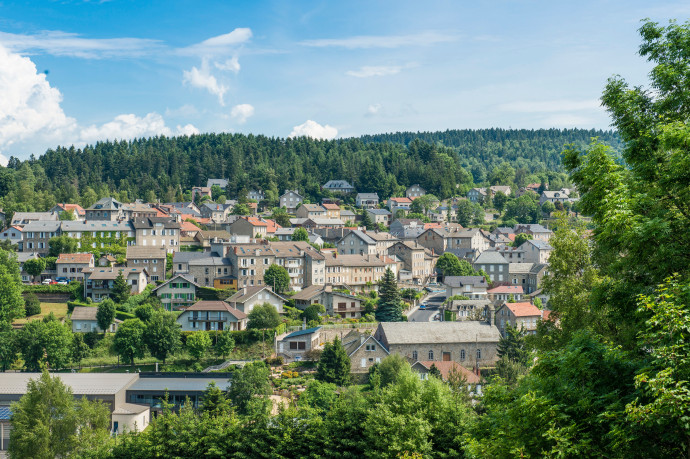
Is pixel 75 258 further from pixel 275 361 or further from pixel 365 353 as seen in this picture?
pixel 365 353

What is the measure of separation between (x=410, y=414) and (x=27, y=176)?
101020 mm

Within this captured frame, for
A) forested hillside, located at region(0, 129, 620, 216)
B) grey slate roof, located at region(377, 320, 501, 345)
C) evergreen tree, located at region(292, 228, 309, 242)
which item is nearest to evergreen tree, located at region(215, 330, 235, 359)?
grey slate roof, located at region(377, 320, 501, 345)

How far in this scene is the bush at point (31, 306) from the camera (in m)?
49.6

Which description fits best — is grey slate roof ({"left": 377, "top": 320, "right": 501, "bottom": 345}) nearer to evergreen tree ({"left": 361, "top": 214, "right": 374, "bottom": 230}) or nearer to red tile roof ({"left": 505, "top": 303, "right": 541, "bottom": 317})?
red tile roof ({"left": 505, "top": 303, "right": 541, "bottom": 317})

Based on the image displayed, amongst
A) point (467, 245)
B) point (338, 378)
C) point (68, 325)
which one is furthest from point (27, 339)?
point (467, 245)

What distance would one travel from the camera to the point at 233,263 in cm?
5759

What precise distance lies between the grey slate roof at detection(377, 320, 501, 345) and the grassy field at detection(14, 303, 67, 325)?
86.1ft

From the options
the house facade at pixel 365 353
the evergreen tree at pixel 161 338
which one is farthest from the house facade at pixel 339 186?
the house facade at pixel 365 353

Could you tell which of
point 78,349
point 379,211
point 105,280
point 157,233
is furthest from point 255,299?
point 379,211

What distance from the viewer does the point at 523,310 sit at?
159 ft

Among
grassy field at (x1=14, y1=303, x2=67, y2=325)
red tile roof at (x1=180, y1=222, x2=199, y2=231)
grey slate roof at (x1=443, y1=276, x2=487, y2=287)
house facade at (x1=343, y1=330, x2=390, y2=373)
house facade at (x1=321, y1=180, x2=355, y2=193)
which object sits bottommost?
house facade at (x1=343, y1=330, x2=390, y2=373)

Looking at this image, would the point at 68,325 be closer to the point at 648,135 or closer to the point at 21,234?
the point at 21,234

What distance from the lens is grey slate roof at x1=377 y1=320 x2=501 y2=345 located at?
4372 centimetres

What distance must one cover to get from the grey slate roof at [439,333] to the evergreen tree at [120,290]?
869 inches
